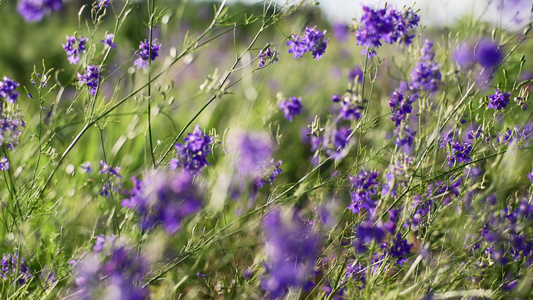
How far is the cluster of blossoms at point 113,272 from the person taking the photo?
1.09 m

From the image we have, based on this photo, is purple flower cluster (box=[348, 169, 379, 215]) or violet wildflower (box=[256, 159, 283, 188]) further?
violet wildflower (box=[256, 159, 283, 188])

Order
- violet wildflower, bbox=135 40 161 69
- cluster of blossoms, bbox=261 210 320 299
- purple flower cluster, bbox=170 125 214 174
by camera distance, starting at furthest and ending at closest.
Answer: violet wildflower, bbox=135 40 161 69 < purple flower cluster, bbox=170 125 214 174 < cluster of blossoms, bbox=261 210 320 299

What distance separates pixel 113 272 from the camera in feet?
4.21

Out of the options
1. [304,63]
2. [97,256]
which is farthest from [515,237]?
[304,63]

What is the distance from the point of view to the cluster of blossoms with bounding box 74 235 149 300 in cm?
109

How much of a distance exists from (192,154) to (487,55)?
41.4 inches

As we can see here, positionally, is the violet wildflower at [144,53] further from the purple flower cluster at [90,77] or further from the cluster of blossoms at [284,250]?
the cluster of blossoms at [284,250]

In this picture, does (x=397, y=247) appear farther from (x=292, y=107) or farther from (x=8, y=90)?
(x=8, y=90)

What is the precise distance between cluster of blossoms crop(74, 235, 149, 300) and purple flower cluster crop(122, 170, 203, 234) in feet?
0.35

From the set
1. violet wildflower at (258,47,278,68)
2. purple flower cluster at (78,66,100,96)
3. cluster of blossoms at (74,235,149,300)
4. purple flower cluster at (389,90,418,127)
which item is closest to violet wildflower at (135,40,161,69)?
purple flower cluster at (78,66,100,96)

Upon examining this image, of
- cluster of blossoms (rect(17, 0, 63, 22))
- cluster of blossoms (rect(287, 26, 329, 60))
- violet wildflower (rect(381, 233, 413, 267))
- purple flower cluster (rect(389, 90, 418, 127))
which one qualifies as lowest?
violet wildflower (rect(381, 233, 413, 267))

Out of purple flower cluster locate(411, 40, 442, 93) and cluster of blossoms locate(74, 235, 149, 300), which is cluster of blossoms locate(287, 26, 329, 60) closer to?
purple flower cluster locate(411, 40, 442, 93)

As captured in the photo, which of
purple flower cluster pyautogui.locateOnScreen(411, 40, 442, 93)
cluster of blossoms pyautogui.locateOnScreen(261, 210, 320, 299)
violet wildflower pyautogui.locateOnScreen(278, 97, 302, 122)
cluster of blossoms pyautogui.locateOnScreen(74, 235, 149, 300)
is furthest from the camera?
violet wildflower pyautogui.locateOnScreen(278, 97, 302, 122)

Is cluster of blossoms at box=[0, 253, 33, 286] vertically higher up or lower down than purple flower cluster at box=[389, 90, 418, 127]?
lower down
